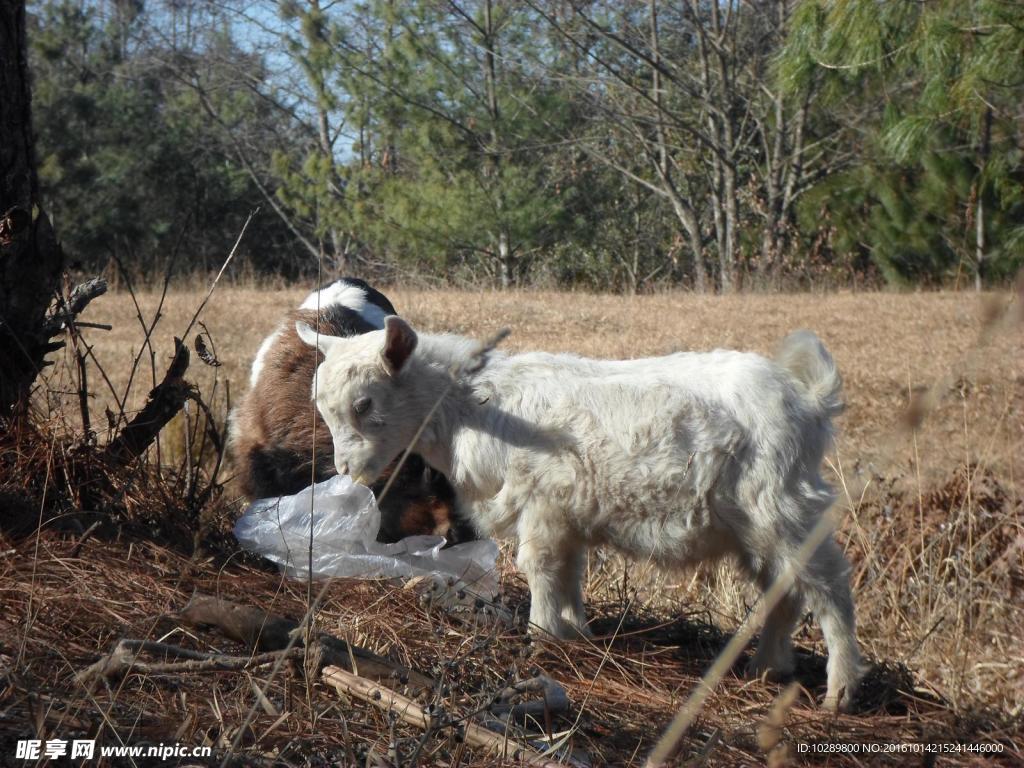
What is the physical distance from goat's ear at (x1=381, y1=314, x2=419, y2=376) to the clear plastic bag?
1.77 ft

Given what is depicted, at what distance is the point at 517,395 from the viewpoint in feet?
12.5

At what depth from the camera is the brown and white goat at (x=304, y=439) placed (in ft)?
15.9

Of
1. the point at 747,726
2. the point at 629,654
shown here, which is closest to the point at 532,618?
the point at 629,654

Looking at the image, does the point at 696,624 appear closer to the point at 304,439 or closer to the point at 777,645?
the point at 777,645

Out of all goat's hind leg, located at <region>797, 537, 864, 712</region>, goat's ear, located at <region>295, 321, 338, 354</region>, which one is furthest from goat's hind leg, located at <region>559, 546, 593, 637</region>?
goat's ear, located at <region>295, 321, 338, 354</region>

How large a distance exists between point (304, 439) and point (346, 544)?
→ 91 cm

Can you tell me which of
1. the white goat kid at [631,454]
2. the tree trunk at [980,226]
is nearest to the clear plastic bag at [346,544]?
the white goat kid at [631,454]

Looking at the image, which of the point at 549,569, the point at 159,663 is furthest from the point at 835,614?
the point at 159,663

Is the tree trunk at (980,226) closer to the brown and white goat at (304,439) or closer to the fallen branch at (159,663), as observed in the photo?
the brown and white goat at (304,439)

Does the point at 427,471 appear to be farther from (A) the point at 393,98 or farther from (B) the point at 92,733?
(A) the point at 393,98

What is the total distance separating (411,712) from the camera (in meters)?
2.61

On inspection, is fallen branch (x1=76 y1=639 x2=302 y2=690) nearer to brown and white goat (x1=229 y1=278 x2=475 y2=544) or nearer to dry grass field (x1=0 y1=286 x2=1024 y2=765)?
dry grass field (x1=0 y1=286 x2=1024 y2=765)

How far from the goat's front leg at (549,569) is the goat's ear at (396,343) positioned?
2.28 ft

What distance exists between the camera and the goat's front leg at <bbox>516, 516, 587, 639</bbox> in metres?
3.61
